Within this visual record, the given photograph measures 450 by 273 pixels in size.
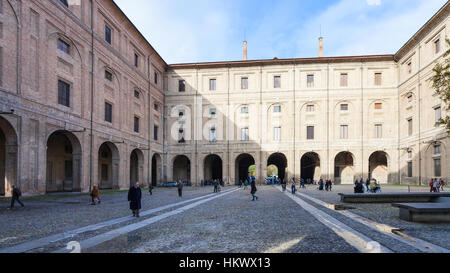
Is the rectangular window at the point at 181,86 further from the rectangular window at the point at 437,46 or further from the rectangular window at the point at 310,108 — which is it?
the rectangular window at the point at 437,46

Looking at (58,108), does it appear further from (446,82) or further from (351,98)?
(351,98)

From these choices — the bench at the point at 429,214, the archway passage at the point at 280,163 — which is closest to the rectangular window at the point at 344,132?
the archway passage at the point at 280,163

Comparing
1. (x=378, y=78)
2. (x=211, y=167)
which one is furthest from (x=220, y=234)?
(x=378, y=78)

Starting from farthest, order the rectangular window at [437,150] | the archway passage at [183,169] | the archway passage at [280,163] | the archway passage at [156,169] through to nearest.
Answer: the archway passage at [280,163] < the archway passage at [183,169] < the archway passage at [156,169] < the rectangular window at [437,150]

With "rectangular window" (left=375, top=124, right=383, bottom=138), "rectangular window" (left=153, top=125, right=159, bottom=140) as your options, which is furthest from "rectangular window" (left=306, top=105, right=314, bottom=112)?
"rectangular window" (left=153, top=125, right=159, bottom=140)

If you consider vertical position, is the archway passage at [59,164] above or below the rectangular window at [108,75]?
below

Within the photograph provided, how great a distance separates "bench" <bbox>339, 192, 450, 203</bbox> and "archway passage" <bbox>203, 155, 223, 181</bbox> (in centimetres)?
2674

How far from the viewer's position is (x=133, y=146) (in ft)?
96.6

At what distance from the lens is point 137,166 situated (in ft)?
108

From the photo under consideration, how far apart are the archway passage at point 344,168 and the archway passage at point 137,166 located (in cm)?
2573

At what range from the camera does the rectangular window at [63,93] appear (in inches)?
763

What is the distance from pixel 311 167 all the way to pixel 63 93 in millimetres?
34399

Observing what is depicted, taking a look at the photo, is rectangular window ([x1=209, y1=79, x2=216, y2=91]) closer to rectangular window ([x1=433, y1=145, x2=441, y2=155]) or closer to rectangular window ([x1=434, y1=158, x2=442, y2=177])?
rectangular window ([x1=433, y1=145, x2=441, y2=155])
